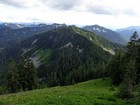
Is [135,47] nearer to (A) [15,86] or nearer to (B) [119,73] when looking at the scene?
(B) [119,73]

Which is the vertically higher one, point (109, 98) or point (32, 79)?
point (109, 98)

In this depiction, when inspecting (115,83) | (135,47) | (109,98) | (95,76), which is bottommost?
(95,76)

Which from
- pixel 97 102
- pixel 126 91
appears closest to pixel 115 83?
pixel 126 91

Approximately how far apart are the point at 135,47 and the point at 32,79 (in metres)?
40.5

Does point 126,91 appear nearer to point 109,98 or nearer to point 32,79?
point 109,98

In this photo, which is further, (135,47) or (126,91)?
(135,47)

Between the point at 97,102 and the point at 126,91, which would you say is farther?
the point at 126,91

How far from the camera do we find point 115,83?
2970 inches

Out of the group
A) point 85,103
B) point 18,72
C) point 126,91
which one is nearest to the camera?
point 85,103

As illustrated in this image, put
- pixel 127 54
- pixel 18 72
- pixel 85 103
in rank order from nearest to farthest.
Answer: pixel 85 103 < pixel 127 54 < pixel 18 72

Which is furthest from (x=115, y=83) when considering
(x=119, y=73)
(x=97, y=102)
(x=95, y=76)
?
(x=95, y=76)

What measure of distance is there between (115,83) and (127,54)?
33.3 ft

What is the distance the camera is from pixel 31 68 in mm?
89375

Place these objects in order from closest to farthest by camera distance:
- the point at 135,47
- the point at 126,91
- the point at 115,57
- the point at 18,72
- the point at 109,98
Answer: the point at 109,98 → the point at 126,91 → the point at 135,47 → the point at 115,57 → the point at 18,72
